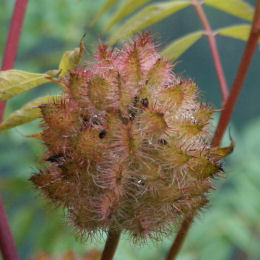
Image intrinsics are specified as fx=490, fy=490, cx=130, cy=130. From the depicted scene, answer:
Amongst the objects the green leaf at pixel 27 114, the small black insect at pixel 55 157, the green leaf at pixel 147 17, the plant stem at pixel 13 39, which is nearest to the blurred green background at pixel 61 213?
the green leaf at pixel 147 17

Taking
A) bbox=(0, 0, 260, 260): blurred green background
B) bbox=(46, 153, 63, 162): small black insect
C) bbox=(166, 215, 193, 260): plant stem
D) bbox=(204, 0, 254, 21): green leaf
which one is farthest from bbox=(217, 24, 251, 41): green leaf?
bbox=(46, 153, 63, 162): small black insect

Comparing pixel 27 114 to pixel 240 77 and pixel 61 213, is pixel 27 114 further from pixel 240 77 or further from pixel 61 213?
pixel 61 213

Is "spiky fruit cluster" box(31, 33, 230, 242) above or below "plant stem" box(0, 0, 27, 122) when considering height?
below

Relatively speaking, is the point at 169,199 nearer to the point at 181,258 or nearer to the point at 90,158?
the point at 90,158

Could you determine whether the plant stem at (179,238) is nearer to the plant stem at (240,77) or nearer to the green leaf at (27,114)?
the plant stem at (240,77)

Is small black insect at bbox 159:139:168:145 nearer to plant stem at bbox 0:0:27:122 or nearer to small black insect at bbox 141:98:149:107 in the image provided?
small black insect at bbox 141:98:149:107

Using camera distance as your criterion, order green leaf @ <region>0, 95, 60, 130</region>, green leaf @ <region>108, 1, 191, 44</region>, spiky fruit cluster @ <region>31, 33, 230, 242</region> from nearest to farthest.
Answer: spiky fruit cluster @ <region>31, 33, 230, 242</region>
green leaf @ <region>0, 95, 60, 130</region>
green leaf @ <region>108, 1, 191, 44</region>
